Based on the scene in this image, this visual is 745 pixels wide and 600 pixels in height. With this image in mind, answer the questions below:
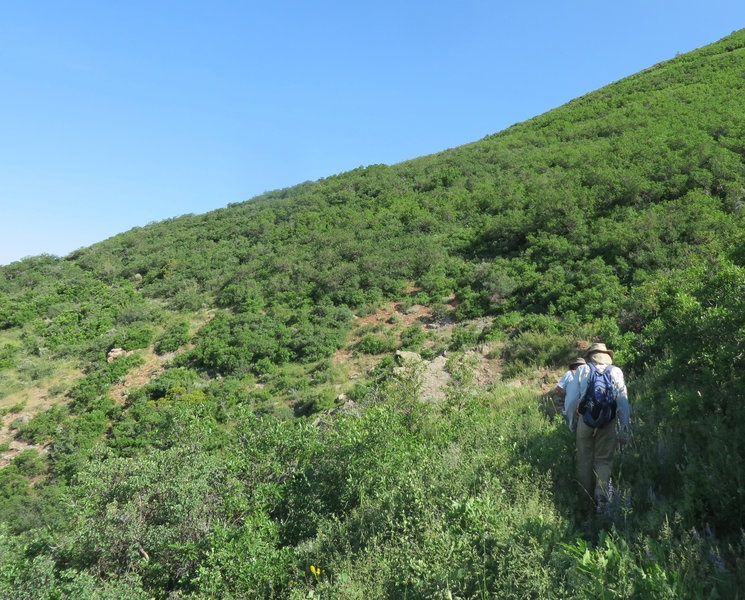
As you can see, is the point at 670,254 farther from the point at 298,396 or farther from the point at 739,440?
the point at 298,396

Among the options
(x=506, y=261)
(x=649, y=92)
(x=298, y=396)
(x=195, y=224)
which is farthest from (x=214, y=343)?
(x=649, y=92)

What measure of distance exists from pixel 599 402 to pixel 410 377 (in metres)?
4.56

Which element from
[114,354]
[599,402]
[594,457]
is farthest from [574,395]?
[114,354]

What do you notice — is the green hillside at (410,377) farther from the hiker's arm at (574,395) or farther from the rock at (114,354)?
the hiker's arm at (574,395)

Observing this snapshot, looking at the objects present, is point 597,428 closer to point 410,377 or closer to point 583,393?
point 583,393

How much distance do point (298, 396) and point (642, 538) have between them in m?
10.1

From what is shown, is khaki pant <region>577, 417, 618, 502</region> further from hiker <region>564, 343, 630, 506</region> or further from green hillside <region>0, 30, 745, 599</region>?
green hillside <region>0, 30, 745, 599</region>

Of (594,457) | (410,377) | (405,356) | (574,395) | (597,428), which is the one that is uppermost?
(574,395)

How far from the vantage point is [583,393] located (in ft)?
A: 10.8

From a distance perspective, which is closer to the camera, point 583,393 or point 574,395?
point 583,393

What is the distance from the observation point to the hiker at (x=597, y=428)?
3148mm

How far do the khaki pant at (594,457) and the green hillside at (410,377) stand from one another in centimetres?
14

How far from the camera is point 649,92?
2484cm

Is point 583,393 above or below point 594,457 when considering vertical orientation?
above
